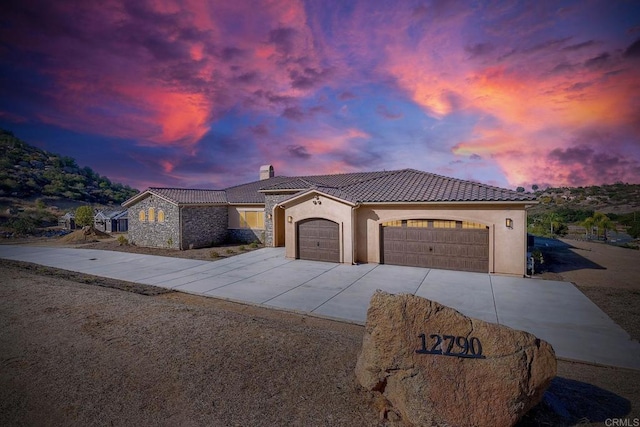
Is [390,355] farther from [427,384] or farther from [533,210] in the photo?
[533,210]

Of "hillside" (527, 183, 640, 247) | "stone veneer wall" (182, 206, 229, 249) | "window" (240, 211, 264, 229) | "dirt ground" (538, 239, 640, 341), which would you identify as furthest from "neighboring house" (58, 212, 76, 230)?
"hillside" (527, 183, 640, 247)

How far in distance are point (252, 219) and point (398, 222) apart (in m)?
12.4

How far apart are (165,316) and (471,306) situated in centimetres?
869

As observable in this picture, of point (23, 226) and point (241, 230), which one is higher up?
point (23, 226)

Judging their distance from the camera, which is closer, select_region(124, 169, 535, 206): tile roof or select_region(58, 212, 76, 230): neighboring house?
select_region(124, 169, 535, 206): tile roof

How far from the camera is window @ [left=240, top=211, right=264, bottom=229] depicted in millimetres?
22484

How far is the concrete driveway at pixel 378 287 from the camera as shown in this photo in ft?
22.6

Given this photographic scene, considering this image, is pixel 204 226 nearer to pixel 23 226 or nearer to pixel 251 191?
pixel 251 191

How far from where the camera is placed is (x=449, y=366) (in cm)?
355

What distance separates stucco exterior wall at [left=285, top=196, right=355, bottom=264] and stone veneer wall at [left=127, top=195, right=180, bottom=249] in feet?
29.9

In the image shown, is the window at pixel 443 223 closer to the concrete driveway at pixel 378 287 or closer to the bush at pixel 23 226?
the concrete driveway at pixel 378 287

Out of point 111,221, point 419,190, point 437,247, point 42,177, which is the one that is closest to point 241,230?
point 419,190

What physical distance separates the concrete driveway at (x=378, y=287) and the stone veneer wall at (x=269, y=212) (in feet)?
12.4

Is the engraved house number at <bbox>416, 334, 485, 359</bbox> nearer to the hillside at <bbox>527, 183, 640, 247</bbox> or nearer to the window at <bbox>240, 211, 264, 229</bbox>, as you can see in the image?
the window at <bbox>240, 211, 264, 229</bbox>
